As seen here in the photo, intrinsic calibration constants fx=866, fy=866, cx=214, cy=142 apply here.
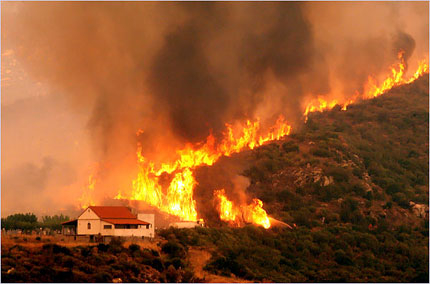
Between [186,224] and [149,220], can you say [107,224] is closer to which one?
[149,220]

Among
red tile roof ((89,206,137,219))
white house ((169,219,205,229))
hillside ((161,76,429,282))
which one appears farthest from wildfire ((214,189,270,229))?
red tile roof ((89,206,137,219))

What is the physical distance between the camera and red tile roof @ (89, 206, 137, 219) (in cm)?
9031

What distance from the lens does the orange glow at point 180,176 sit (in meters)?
107

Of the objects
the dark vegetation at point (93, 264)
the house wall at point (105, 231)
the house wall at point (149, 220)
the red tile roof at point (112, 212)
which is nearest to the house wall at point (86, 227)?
the house wall at point (105, 231)

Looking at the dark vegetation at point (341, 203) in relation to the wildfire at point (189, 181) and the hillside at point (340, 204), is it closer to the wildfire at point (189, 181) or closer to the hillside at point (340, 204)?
the hillside at point (340, 204)

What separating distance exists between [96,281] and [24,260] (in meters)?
6.48

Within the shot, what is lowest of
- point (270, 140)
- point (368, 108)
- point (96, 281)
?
point (96, 281)

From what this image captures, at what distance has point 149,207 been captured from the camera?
346ft

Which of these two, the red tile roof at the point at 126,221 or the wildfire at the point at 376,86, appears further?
the wildfire at the point at 376,86

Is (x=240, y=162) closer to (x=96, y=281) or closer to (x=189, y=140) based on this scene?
(x=189, y=140)

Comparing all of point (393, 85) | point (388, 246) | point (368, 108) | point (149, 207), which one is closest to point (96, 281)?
point (149, 207)

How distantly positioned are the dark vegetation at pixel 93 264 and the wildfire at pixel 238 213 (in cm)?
2005

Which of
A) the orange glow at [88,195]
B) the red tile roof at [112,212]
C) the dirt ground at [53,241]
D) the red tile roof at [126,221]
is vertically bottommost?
the dirt ground at [53,241]

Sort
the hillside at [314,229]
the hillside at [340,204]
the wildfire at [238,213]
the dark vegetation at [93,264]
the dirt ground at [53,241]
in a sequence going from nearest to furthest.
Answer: the dark vegetation at [93,264] → the hillside at [314,229] → the dirt ground at [53,241] → the hillside at [340,204] → the wildfire at [238,213]
